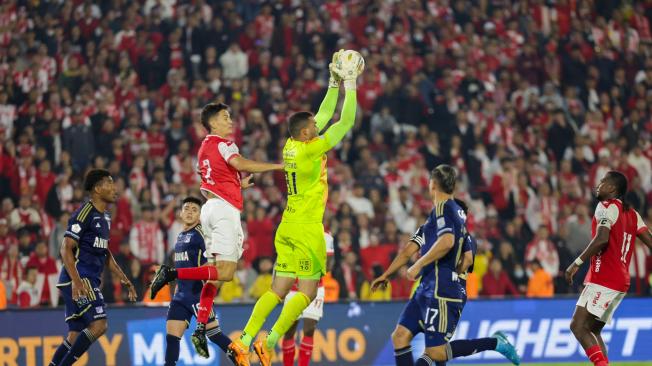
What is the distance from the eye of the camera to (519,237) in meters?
19.6

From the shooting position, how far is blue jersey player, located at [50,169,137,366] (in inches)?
451

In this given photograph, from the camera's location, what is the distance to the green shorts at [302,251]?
10992mm

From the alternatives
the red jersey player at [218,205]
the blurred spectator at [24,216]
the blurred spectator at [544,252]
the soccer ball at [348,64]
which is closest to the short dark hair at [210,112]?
the red jersey player at [218,205]

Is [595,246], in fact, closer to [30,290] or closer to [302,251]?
[302,251]

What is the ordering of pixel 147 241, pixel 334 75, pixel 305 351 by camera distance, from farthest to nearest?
pixel 147 241 → pixel 305 351 → pixel 334 75

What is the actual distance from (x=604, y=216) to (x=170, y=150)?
10.1m

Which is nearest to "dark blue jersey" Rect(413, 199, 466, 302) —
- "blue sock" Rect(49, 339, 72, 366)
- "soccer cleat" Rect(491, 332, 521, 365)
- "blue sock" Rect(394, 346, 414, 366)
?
"blue sock" Rect(394, 346, 414, 366)

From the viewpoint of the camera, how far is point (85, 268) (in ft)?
38.1

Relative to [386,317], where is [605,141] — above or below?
above

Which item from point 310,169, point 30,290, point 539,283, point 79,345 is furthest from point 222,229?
point 539,283

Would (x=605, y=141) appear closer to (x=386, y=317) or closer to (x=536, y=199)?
(x=536, y=199)

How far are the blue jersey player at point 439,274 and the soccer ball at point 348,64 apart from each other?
1382 millimetres

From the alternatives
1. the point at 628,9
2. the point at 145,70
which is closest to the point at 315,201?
the point at 145,70

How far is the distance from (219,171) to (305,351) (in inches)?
104
